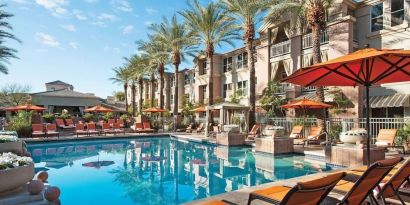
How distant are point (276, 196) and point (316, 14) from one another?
17.4m

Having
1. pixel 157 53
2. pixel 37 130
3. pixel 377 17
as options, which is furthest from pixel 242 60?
pixel 37 130

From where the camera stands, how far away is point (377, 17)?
2230 cm

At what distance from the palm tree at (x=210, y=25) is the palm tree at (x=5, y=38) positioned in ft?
48.2

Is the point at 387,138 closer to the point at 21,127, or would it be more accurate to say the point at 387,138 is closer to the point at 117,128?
the point at 117,128

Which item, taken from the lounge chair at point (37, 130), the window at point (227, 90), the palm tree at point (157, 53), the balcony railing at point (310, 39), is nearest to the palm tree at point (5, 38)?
the lounge chair at point (37, 130)

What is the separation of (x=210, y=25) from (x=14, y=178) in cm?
2436

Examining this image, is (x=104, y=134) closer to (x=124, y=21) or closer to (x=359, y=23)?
(x=124, y=21)

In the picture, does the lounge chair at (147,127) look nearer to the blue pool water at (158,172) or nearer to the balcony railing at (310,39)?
the blue pool water at (158,172)

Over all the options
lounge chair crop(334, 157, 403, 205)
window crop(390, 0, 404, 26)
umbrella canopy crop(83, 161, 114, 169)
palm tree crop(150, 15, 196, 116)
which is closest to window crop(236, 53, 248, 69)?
palm tree crop(150, 15, 196, 116)

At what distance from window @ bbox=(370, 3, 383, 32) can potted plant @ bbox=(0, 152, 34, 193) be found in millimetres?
23288

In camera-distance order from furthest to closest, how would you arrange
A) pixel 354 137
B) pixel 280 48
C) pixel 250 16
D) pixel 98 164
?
1. pixel 280 48
2. pixel 250 16
3. pixel 98 164
4. pixel 354 137

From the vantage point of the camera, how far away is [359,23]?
23.6m

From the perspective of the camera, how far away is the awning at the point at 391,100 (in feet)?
62.9

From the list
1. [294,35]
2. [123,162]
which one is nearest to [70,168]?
[123,162]
